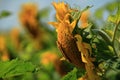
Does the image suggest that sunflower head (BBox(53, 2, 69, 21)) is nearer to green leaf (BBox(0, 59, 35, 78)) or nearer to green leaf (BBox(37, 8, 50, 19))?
green leaf (BBox(0, 59, 35, 78))

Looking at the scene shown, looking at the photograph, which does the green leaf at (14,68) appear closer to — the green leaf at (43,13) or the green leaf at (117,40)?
the green leaf at (117,40)

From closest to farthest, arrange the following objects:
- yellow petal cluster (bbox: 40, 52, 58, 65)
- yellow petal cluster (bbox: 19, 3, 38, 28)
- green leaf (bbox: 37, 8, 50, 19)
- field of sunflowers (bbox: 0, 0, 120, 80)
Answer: field of sunflowers (bbox: 0, 0, 120, 80) < yellow petal cluster (bbox: 40, 52, 58, 65) < green leaf (bbox: 37, 8, 50, 19) < yellow petal cluster (bbox: 19, 3, 38, 28)

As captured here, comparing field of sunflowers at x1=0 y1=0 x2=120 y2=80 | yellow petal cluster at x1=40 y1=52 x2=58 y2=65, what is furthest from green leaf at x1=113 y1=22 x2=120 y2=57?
yellow petal cluster at x1=40 y1=52 x2=58 y2=65

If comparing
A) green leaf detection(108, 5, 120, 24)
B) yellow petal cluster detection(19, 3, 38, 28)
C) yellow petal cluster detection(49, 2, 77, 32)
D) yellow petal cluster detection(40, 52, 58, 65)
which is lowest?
yellow petal cluster detection(40, 52, 58, 65)

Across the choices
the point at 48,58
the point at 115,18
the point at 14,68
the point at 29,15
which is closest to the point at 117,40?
the point at 115,18

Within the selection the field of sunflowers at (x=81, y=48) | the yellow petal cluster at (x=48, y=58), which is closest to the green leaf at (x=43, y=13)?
the yellow petal cluster at (x=48, y=58)

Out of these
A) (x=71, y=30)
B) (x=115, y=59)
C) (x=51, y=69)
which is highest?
(x=71, y=30)

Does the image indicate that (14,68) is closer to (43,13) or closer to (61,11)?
(61,11)

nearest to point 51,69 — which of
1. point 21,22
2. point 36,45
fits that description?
point 36,45

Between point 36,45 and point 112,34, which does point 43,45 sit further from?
point 112,34
